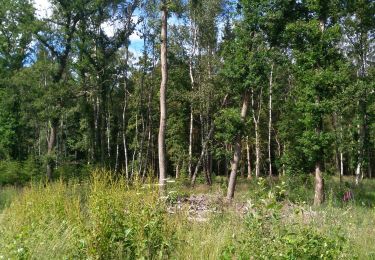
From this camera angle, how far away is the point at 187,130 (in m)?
41.2

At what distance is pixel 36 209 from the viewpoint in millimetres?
7039

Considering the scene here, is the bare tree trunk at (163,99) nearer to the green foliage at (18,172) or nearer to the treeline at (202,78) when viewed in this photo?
the treeline at (202,78)

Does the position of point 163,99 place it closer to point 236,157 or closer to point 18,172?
point 236,157

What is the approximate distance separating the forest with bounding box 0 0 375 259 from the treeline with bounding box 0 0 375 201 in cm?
9

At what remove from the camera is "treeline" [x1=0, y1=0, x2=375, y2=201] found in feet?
57.0

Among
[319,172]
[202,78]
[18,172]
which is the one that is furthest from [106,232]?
[202,78]

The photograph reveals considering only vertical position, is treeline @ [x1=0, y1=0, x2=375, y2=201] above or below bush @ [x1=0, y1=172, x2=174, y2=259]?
above

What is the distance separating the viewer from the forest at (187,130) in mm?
5223

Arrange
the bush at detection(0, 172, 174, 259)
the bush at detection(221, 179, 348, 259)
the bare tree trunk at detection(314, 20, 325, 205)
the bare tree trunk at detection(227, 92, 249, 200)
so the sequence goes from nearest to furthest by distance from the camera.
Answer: the bush at detection(221, 179, 348, 259), the bush at detection(0, 172, 174, 259), the bare tree trunk at detection(314, 20, 325, 205), the bare tree trunk at detection(227, 92, 249, 200)

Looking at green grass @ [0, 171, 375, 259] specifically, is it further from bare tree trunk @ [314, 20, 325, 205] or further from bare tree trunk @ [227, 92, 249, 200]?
bare tree trunk @ [227, 92, 249, 200]

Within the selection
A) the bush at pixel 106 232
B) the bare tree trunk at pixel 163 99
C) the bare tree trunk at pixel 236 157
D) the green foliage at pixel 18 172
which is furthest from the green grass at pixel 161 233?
the green foliage at pixel 18 172

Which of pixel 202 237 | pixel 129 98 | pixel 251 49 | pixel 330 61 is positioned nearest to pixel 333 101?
pixel 330 61

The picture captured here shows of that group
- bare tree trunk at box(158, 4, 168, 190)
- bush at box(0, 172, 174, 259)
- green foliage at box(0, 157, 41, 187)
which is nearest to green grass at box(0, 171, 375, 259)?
bush at box(0, 172, 174, 259)

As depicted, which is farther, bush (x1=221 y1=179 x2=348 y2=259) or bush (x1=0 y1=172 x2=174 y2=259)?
bush (x1=0 y1=172 x2=174 y2=259)
